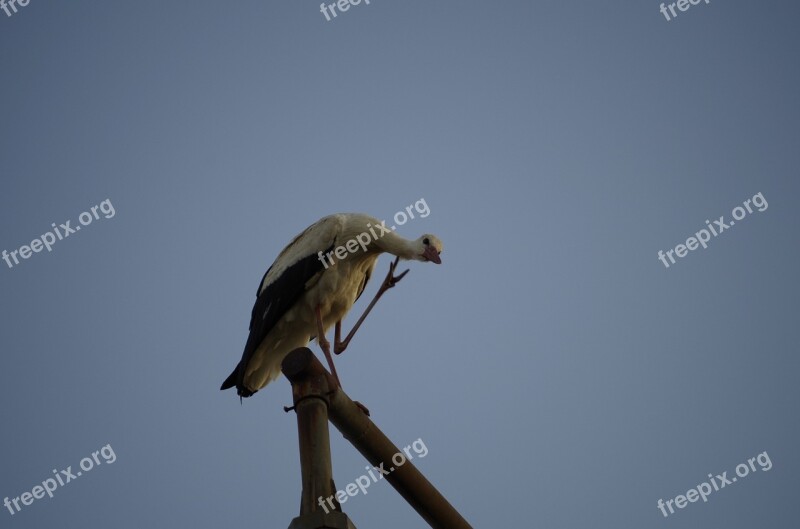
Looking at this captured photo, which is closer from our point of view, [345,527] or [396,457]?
[345,527]

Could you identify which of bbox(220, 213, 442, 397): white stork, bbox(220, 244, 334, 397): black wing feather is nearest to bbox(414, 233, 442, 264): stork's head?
bbox(220, 213, 442, 397): white stork

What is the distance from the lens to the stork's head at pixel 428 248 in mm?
7617

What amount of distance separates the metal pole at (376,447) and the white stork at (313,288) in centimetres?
352

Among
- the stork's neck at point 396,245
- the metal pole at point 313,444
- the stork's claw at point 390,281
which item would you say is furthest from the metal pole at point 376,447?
the stork's neck at point 396,245

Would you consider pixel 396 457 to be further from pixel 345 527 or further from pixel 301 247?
pixel 301 247

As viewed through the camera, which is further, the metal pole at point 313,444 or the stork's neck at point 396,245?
the stork's neck at point 396,245

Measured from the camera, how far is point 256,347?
24.7 ft

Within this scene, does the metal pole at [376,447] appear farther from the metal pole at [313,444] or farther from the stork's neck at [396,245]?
the stork's neck at [396,245]

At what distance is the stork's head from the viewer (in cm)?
762

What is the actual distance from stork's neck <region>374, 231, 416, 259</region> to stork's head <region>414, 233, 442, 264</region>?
0.18ft

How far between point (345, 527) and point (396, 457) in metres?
0.73

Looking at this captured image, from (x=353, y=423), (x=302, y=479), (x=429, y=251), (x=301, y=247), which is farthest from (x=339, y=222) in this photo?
(x=302, y=479)

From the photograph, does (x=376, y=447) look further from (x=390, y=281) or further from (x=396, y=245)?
(x=396, y=245)

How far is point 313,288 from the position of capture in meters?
7.58
